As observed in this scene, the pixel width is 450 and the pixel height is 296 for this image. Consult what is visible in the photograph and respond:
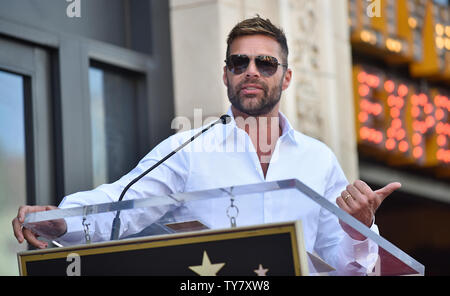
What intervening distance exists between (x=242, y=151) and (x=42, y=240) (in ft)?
3.17

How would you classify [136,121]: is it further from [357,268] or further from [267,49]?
[357,268]

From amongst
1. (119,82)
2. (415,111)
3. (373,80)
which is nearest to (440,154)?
(415,111)

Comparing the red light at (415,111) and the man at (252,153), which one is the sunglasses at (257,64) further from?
the red light at (415,111)

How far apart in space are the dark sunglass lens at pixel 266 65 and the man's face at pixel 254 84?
15 mm

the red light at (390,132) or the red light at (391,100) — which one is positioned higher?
the red light at (391,100)

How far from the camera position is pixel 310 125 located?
8234 mm

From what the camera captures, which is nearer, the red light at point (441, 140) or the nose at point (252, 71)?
the nose at point (252, 71)

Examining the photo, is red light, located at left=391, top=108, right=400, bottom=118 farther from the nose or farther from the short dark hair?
the nose

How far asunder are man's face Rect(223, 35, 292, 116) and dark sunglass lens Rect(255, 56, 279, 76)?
0.02 metres

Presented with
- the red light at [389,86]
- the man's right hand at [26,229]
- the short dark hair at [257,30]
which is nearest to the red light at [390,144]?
the red light at [389,86]

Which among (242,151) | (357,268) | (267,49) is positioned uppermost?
(267,49)

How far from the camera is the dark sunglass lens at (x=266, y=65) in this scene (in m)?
3.79
